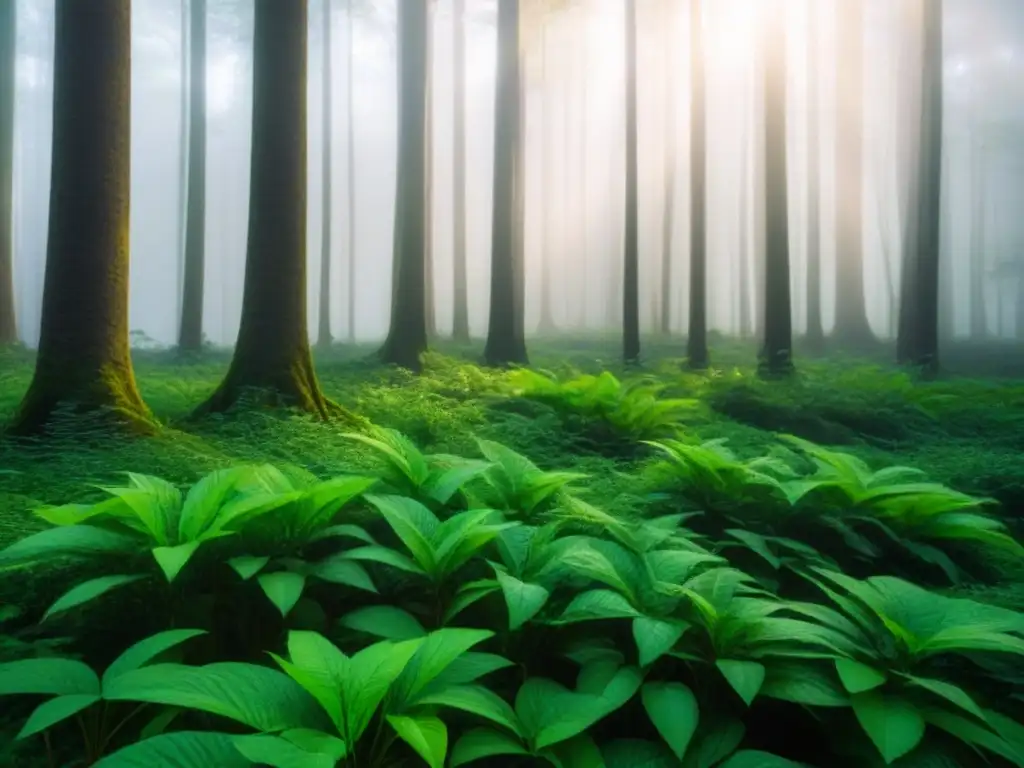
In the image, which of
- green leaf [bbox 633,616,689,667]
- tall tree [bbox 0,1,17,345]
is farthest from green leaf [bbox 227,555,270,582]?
tall tree [bbox 0,1,17,345]

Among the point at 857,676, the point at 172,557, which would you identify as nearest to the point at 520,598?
the point at 857,676

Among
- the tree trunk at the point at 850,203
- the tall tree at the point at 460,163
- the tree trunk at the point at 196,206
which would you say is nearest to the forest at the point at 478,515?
the tree trunk at the point at 196,206

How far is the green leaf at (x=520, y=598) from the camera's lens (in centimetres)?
263

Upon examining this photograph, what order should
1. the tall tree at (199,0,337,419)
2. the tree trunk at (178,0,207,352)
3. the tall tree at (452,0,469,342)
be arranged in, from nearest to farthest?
the tall tree at (199,0,337,419) < the tree trunk at (178,0,207,352) < the tall tree at (452,0,469,342)

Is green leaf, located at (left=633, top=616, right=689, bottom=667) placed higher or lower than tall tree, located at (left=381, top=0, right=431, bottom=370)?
lower

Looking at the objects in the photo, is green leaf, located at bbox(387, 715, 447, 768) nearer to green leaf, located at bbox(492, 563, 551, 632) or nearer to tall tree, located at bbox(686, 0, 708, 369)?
green leaf, located at bbox(492, 563, 551, 632)

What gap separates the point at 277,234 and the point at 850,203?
22963 millimetres

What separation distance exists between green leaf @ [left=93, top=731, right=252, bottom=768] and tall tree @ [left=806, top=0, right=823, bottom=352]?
24481mm

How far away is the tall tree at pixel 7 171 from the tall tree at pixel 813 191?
23060mm

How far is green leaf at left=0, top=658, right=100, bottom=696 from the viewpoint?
225 centimetres

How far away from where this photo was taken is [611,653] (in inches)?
113

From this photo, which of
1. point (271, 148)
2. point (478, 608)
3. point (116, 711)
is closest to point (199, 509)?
point (116, 711)

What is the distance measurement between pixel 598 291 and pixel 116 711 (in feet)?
180

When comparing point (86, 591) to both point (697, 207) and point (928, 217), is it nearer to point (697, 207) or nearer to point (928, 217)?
point (928, 217)
